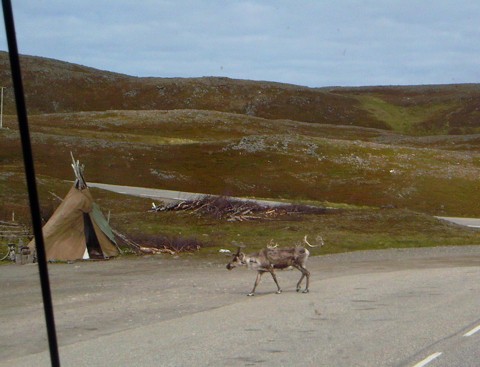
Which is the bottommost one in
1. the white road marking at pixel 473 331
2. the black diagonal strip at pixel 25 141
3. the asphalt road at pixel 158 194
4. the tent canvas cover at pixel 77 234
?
the asphalt road at pixel 158 194

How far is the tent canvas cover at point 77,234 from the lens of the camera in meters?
27.7

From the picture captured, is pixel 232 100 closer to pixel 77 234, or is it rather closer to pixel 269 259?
pixel 77 234

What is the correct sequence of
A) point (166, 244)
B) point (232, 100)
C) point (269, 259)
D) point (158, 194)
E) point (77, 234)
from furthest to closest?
point (232, 100) → point (158, 194) → point (166, 244) → point (77, 234) → point (269, 259)

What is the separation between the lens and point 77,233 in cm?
2803

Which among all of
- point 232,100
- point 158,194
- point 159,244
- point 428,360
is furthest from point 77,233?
point 232,100

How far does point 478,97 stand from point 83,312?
16598cm

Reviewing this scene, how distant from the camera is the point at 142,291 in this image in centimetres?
1956

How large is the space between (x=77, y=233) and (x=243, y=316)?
1453 cm

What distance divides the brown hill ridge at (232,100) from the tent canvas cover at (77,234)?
405 ft

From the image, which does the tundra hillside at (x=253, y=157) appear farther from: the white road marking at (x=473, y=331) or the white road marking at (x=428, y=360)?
the white road marking at (x=428, y=360)

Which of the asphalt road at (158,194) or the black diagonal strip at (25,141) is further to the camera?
the asphalt road at (158,194)

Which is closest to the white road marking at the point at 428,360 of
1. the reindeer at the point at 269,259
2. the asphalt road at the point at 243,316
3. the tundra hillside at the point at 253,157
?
the asphalt road at the point at 243,316

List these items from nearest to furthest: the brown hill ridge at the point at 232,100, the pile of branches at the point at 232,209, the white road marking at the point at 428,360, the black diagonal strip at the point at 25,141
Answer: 1. the black diagonal strip at the point at 25,141
2. the white road marking at the point at 428,360
3. the pile of branches at the point at 232,209
4. the brown hill ridge at the point at 232,100

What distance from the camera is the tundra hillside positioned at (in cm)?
3744
